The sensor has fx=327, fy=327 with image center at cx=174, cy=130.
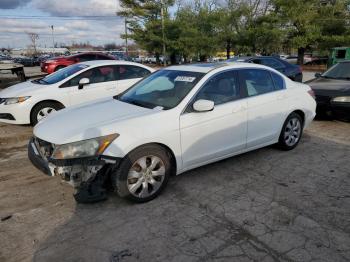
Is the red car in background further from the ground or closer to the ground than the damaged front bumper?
further from the ground

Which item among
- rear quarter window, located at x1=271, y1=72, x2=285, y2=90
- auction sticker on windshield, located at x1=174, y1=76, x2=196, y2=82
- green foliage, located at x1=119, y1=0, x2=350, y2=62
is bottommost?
rear quarter window, located at x1=271, y1=72, x2=285, y2=90

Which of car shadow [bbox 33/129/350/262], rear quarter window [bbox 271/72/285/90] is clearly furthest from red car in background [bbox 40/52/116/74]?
car shadow [bbox 33/129/350/262]

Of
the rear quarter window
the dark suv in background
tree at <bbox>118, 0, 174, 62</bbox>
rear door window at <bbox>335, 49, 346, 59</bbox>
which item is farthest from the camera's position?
tree at <bbox>118, 0, 174, 62</bbox>

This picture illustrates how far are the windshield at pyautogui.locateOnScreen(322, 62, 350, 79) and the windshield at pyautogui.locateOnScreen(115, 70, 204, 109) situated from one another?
5311 mm

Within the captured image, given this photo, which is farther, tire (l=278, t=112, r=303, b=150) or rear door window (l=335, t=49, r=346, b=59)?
rear door window (l=335, t=49, r=346, b=59)

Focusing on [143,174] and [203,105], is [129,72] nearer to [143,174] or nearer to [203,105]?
[203,105]

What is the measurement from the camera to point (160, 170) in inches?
149

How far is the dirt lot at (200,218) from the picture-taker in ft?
9.57

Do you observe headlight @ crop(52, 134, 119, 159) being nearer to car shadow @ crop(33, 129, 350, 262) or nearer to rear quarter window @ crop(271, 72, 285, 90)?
car shadow @ crop(33, 129, 350, 262)

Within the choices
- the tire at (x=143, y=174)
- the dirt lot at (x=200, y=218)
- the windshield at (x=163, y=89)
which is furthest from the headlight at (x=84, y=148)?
the windshield at (x=163, y=89)

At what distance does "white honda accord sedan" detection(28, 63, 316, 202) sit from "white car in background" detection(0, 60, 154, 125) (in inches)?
109

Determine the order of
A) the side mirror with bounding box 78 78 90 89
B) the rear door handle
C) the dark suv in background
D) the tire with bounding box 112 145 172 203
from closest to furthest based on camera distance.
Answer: the tire with bounding box 112 145 172 203 → the rear door handle → the side mirror with bounding box 78 78 90 89 → the dark suv in background

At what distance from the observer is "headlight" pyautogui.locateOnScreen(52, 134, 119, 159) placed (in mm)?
3420

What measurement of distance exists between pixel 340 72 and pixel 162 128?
21.1 feet
